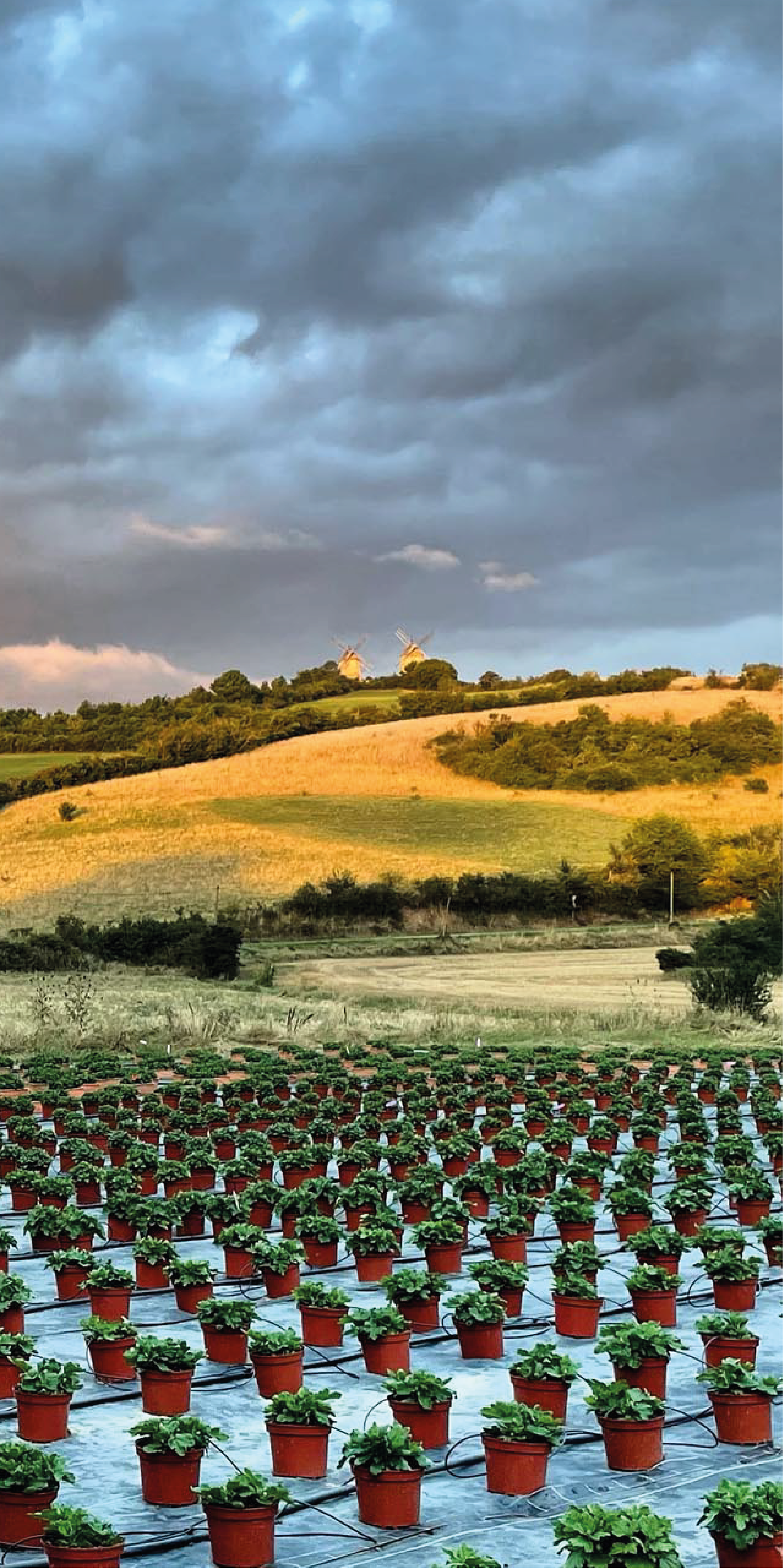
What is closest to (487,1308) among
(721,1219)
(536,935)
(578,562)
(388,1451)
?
(388,1451)

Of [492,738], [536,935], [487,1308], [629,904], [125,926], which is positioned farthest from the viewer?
[492,738]

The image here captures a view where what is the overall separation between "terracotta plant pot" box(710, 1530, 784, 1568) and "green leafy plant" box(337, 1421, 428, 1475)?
46.6 inches

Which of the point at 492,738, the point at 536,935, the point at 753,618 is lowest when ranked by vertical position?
the point at 536,935

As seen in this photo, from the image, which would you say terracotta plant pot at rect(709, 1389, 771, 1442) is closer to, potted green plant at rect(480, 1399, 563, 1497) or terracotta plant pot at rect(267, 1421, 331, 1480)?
potted green plant at rect(480, 1399, 563, 1497)

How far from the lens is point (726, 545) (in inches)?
2763

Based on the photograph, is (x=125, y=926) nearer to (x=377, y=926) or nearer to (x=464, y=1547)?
(x=377, y=926)

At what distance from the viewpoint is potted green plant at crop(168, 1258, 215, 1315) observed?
861cm

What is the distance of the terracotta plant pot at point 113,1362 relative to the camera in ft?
24.6

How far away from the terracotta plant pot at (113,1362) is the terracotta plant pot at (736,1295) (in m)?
3.72

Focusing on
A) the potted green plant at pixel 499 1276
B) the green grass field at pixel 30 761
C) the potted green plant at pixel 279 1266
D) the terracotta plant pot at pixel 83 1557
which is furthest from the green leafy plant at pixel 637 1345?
the green grass field at pixel 30 761

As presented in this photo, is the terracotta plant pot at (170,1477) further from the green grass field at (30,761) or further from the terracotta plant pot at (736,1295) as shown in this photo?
the green grass field at (30,761)

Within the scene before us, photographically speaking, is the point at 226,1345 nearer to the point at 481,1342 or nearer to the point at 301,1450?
the point at 481,1342

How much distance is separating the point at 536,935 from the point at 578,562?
25.6 m

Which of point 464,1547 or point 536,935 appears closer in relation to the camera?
point 464,1547
